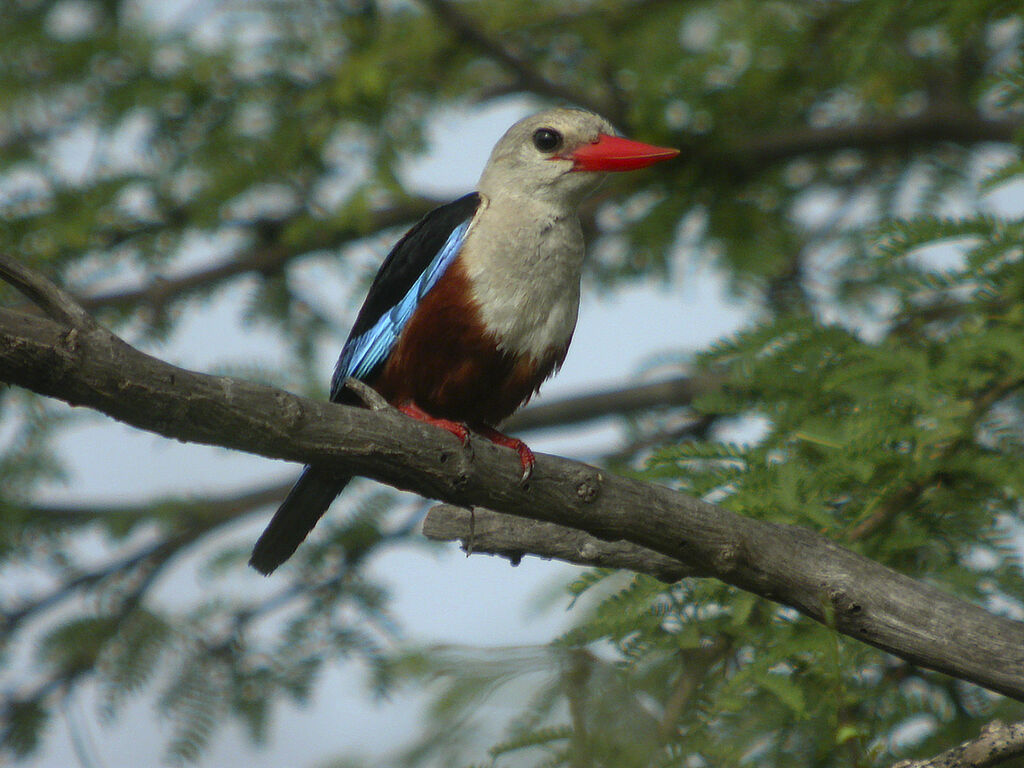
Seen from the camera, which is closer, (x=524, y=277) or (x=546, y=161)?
(x=524, y=277)

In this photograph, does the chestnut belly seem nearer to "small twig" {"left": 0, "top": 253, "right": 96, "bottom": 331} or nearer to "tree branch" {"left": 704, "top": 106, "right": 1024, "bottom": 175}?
"small twig" {"left": 0, "top": 253, "right": 96, "bottom": 331}


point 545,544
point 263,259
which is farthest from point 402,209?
point 545,544

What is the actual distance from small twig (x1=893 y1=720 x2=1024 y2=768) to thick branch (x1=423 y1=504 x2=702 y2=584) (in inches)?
26.1

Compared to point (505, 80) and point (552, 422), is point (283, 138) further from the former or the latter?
point (552, 422)

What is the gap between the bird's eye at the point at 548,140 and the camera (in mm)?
3646

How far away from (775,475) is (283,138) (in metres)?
2.64

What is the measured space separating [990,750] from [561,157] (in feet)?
7.31

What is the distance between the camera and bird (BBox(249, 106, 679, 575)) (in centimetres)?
313

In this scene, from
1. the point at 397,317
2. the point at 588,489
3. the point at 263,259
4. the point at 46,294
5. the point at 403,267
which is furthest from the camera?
the point at 263,259

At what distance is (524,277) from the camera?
3166 mm

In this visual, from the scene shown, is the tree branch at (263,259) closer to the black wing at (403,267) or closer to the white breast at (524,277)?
the black wing at (403,267)

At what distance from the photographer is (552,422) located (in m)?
5.04

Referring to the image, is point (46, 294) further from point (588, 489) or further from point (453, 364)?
point (453, 364)

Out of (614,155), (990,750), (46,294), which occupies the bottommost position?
(990,750)
